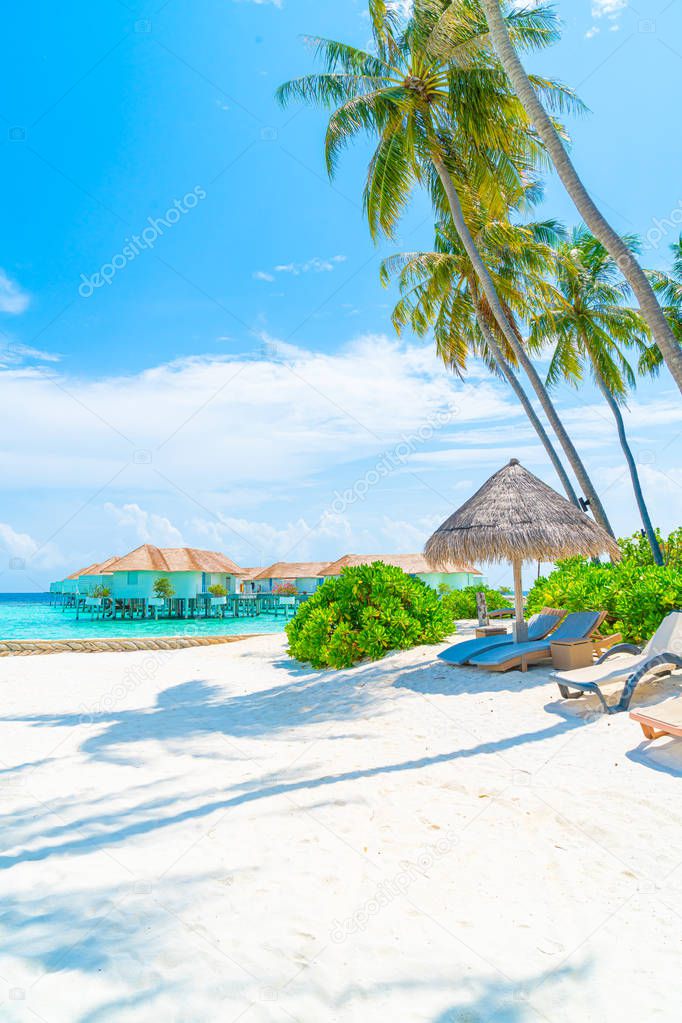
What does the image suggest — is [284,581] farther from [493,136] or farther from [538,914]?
[538,914]

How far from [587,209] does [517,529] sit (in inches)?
163

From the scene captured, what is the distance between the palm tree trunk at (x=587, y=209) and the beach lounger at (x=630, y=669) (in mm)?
2584

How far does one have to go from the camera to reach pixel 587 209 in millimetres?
7203

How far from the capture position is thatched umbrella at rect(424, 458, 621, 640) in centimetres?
880

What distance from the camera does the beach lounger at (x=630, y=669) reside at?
5.96 meters

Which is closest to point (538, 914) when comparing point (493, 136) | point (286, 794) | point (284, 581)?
point (286, 794)

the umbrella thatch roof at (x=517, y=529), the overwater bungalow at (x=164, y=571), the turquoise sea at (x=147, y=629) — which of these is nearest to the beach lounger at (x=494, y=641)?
the umbrella thatch roof at (x=517, y=529)

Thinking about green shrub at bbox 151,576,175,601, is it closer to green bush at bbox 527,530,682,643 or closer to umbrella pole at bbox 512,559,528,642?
green bush at bbox 527,530,682,643

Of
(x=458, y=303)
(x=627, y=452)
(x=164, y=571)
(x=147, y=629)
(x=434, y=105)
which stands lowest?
(x=147, y=629)

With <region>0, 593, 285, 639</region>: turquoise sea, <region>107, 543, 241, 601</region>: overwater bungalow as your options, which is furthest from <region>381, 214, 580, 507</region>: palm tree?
<region>107, 543, 241, 601</region>: overwater bungalow

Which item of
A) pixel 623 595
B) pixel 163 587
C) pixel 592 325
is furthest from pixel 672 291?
pixel 163 587

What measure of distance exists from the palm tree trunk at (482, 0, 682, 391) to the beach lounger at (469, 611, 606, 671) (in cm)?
339

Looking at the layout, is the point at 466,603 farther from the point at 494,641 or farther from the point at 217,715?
the point at 217,715

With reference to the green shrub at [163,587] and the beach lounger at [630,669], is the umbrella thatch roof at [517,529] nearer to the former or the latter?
the beach lounger at [630,669]
